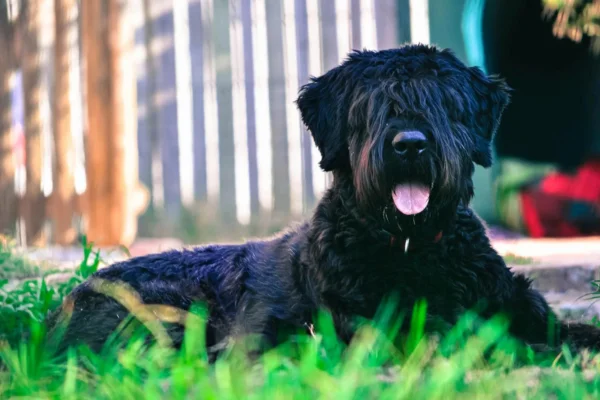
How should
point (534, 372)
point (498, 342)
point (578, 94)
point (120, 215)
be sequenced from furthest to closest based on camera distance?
1. point (578, 94)
2. point (120, 215)
3. point (498, 342)
4. point (534, 372)

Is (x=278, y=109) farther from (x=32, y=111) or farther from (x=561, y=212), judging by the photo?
(x=561, y=212)

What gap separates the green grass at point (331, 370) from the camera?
2.30 metres

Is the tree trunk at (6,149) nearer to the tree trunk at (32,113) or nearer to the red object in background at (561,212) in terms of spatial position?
the tree trunk at (32,113)

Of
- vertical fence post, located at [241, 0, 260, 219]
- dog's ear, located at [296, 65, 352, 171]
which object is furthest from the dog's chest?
vertical fence post, located at [241, 0, 260, 219]

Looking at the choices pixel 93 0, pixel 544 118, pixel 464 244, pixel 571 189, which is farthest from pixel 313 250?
pixel 544 118

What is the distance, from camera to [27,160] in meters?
8.02

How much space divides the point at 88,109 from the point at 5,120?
3.58 ft

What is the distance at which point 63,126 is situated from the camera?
7754 mm

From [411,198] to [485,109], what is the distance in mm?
720

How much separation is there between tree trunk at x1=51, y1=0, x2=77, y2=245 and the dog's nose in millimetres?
5142

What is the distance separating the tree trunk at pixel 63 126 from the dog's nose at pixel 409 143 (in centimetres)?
514

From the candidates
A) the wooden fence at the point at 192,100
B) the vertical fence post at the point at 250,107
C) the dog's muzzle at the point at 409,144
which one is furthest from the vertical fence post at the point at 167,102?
the dog's muzzle at the point at 409,144

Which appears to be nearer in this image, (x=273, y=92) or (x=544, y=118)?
(x=273, y=92)

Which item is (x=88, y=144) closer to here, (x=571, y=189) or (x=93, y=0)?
(x=93, y=0)
